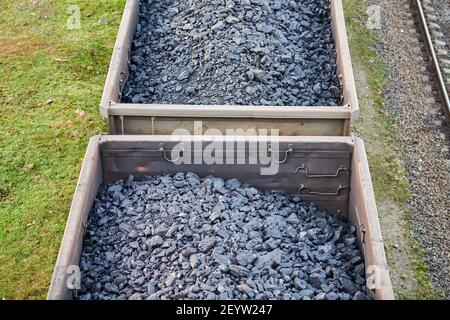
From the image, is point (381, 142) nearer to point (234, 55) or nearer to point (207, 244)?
point (234, 55)

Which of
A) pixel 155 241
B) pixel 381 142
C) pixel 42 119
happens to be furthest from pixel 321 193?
pixel 42 119

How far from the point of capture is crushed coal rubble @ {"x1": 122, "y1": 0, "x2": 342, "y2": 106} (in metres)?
7.06

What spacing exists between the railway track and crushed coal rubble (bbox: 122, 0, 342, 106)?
7.47 feet

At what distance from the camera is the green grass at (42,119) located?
288 inches

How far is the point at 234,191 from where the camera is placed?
604 centimetres

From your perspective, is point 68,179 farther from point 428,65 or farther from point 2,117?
point 428,65

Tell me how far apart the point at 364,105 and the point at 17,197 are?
4.78 meters

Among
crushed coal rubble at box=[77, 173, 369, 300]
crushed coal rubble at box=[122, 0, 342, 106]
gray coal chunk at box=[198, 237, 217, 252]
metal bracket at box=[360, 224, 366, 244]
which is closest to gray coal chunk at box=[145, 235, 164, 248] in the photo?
crushed coal rubble at box=[77, 173, 369, 300]

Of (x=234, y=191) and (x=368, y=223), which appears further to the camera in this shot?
(x=234, y=191)

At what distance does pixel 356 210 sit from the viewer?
19.5 feet

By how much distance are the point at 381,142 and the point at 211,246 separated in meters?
4.09

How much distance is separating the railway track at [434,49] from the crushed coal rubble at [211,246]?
3.96 m

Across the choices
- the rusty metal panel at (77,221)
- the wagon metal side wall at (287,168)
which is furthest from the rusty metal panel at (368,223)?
the rusty metal panel at (77,221)
